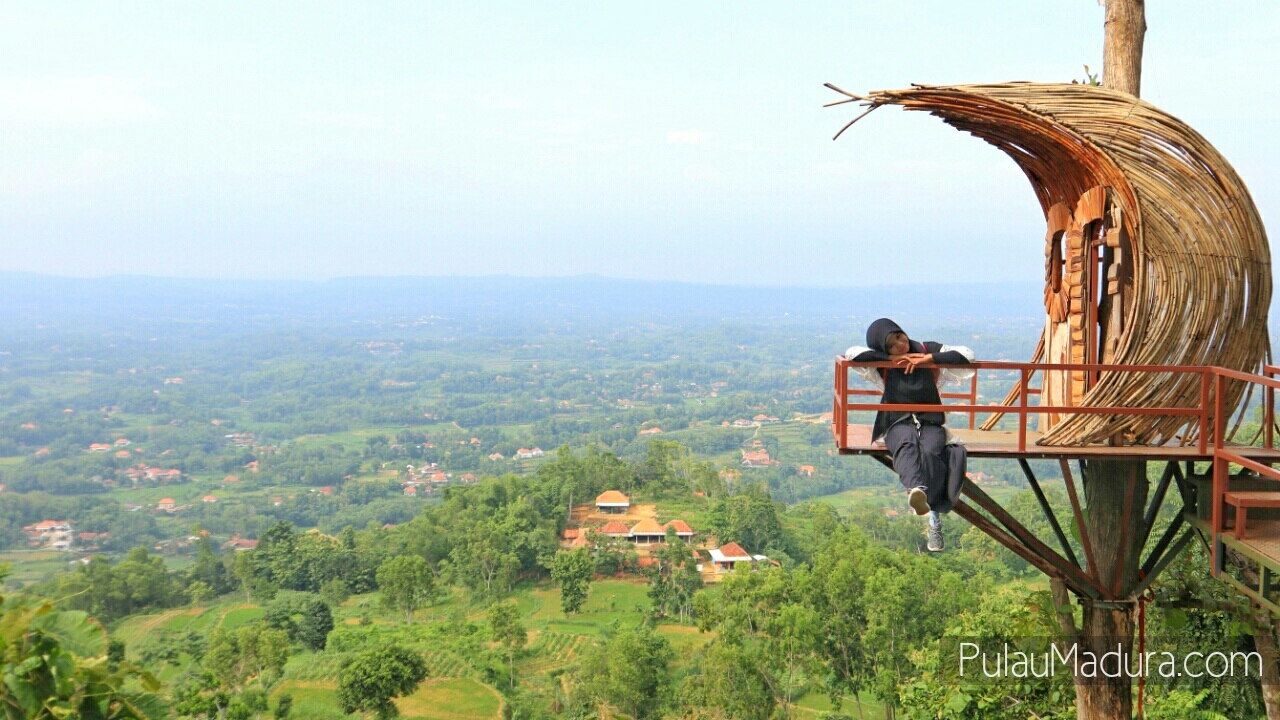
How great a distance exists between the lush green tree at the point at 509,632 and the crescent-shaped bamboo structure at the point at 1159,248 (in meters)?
27.5

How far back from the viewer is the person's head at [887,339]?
5758 mm

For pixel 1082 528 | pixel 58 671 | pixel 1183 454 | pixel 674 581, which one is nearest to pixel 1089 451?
pixel 1183 454

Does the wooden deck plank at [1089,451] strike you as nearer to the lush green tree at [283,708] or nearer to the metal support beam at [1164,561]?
the metal support beam at [1164,561]

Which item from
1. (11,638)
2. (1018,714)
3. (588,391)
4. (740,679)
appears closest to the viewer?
(11,638)

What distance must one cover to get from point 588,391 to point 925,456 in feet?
531

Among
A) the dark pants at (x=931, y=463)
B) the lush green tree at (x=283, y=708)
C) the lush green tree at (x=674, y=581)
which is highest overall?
the dark pants at (x=931, y=463)

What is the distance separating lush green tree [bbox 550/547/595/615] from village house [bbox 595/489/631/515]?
11723 millimetres

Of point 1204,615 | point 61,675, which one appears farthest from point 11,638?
point 1204,615

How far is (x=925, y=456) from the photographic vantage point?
222 inches

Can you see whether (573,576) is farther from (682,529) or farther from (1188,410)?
(1188,410)

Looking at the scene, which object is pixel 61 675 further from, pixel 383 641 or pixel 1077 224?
pixel 383 641

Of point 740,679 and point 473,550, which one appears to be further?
point 473,550

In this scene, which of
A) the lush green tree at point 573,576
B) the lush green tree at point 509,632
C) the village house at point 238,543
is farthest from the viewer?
the village house at point 238,543

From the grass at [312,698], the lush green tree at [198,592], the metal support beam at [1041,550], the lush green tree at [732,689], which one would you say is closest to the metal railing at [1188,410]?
the metal support beam at [1041,550]
